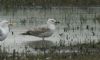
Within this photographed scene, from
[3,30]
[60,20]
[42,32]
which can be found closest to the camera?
[3,30]

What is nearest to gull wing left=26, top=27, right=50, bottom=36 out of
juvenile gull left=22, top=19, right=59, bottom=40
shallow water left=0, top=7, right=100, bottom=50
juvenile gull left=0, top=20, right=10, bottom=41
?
juvenile gull left=22, top=19, right=59, bottom=40

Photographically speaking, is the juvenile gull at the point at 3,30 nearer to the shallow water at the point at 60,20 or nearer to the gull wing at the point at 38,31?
the shallow water at the point at 60,20

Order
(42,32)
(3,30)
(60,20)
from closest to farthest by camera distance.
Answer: (3,30)
(42,32)
(60,20)

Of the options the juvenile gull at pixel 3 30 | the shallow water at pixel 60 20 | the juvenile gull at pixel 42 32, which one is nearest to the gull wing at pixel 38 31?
the juvenile gull at pixel 42 32

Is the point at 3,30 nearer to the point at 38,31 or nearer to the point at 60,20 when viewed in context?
the point at 38,31

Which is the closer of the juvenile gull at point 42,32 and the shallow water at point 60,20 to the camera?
the juvenile gull at point 42,32

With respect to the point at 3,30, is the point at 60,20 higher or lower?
lower

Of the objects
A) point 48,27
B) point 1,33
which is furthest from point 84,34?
point 1,33

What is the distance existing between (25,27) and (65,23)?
1.95m

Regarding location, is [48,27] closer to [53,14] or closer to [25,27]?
[25,27]

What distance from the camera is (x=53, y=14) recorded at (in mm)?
19641

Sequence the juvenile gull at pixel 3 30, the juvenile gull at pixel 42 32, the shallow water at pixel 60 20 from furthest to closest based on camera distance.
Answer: the shallow water at pixel 60 20 < the juvenile gull at pixel 42 32 < the juvenile gull at pixel 3 30

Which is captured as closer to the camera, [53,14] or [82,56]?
[82,56]

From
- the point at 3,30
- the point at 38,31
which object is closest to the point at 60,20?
the point at 38,31
